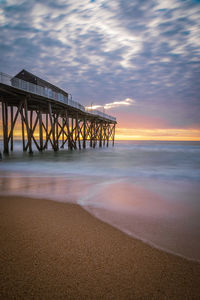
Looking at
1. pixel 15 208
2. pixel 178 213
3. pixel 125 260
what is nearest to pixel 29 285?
pixel 125 260

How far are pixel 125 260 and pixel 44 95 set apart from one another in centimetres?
1538

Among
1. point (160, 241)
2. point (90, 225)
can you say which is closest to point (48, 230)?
point (90, 225)

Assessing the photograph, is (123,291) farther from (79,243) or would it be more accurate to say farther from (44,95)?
(44,95)

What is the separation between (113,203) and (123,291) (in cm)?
254

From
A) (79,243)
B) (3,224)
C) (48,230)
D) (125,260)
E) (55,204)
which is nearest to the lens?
(125,260)

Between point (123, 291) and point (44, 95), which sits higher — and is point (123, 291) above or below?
below

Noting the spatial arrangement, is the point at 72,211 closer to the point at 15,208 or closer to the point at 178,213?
the point at 15,208

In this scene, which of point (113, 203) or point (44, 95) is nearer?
point (113, 203)

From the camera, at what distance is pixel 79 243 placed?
234cm

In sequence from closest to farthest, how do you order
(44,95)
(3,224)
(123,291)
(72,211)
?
(123,291) < (3,224) < (72,211) < (44,95)

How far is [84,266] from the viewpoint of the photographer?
74.7 inches

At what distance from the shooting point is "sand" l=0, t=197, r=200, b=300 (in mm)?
1591

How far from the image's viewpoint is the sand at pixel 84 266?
159 cm

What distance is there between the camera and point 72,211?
3.49 meters
